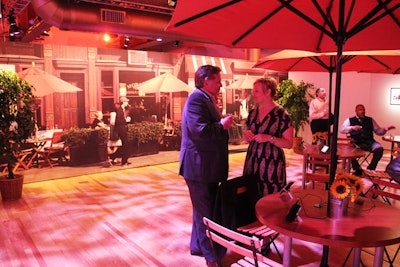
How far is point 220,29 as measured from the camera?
2625 mm

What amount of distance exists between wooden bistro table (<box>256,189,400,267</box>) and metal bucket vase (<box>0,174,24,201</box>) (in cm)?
442

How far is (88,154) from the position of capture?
294 inches

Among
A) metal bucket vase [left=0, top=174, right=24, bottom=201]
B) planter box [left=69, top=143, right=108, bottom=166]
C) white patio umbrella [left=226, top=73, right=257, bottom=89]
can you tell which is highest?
white patio umbrella [left=226, top=73, right=257, bottom=89]

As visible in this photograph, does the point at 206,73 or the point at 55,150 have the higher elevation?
the point at 206,73

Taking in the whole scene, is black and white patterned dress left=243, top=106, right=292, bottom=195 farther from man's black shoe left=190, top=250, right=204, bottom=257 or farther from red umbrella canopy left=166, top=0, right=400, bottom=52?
man's black shoe left=190, top=250, right=204, bottom=257

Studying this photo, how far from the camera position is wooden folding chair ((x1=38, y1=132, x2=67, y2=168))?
274 inches

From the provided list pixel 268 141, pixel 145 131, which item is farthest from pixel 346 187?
pixel 145 131

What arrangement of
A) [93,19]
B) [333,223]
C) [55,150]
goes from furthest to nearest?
[55,150] → [93,19] → [333,223]

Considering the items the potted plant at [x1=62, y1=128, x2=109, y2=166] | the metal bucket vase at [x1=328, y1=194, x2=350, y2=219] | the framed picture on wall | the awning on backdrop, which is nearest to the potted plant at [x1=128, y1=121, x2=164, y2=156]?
the potted plant at [x1=62, y1=128, x2=109, y2=166]

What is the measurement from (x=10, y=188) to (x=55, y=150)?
5.31ft

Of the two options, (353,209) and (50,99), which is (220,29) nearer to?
(353,209)

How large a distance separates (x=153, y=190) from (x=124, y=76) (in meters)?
2.88

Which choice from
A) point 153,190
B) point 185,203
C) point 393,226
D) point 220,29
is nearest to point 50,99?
point 153,190

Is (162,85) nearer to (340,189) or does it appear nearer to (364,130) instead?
(364,130)
